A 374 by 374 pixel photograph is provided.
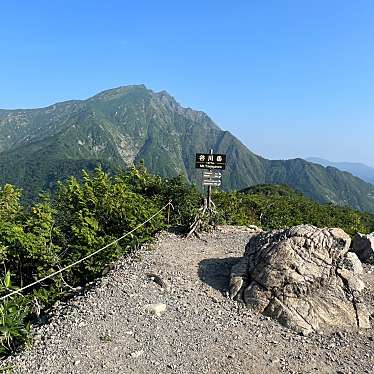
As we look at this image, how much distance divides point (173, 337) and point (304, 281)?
3473 mm

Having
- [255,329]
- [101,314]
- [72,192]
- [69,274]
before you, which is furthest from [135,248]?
[255,329]

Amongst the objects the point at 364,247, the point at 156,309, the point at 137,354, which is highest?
the point at 364,247

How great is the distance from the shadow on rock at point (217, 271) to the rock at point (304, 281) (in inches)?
15.0

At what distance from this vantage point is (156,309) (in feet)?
29.0

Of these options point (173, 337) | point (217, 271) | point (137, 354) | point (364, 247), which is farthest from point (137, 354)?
point (364, 247)

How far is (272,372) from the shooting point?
709cm

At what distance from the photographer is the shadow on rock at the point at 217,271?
10.5 meters

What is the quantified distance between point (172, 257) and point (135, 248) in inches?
53.5

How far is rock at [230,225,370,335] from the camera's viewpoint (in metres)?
9.11

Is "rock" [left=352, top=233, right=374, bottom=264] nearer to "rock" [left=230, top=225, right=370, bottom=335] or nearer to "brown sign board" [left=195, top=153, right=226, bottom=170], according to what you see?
"rock" [left=230, top=225, right=370, bottom=335]

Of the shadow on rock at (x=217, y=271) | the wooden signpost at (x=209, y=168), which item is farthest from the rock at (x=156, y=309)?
the wooden signpost at (x=209, y=168)

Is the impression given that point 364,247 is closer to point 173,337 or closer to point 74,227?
point 173,337

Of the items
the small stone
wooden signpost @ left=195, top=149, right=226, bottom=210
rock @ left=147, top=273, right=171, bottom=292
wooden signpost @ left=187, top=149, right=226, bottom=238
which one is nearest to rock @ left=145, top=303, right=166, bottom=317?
rock @ left=147, top=273, right=171, bottom=292

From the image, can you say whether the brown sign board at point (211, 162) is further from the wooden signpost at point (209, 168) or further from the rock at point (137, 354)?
the rock at point (137, 354)
